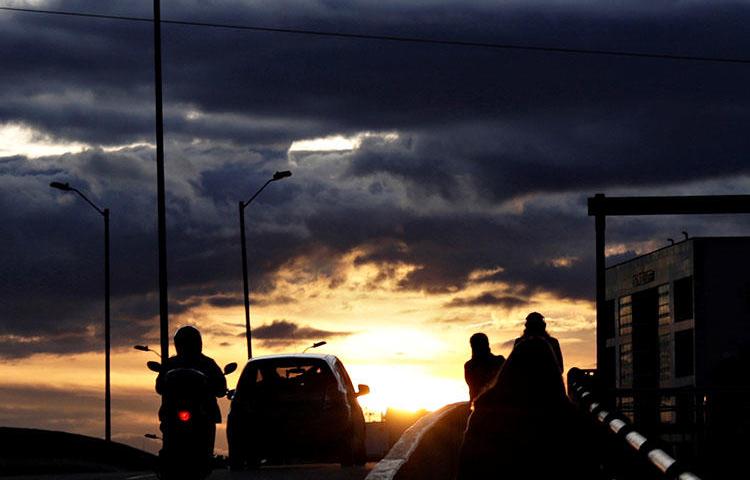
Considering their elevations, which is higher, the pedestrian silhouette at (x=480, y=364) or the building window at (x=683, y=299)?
the building window at (x=683, y=299)

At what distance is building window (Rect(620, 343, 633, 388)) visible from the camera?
125875 mm

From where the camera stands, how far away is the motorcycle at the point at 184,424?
1424 centimetres

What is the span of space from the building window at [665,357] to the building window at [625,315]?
20.1 ft

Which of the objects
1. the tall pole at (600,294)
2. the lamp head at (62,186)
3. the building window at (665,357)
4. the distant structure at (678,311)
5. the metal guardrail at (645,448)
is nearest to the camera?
the metal guardrail at (645,448)

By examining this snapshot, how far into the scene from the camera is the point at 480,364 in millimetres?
19328

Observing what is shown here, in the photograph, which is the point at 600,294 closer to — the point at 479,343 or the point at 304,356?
the point at 304,356

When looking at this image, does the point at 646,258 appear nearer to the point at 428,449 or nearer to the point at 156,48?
the point at 156,48

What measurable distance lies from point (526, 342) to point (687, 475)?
2448mm

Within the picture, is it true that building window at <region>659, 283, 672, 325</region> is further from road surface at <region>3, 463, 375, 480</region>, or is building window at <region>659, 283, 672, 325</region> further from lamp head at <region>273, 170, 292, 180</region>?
road surface at <region>3, 463, 375, 480</region>

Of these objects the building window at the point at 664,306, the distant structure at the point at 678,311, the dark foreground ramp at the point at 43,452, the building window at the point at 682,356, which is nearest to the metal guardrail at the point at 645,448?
the dark foreground ramp at the point at 43,452

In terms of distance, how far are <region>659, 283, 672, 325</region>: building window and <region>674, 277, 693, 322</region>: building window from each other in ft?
5.76

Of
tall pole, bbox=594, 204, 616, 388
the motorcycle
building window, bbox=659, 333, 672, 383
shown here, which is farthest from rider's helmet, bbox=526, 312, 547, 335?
building window, bbox=659, 333, 672, 383

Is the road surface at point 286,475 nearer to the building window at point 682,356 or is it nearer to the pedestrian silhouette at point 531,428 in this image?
the pedestrian silhouette at point 531,428

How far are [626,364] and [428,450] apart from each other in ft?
374
